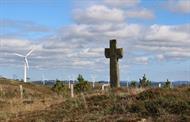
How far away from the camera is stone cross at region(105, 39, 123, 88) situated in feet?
94.1

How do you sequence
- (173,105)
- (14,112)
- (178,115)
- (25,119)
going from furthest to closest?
(14,112), (25,119), (173,105), (178,115)

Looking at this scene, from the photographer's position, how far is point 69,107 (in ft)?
64.4

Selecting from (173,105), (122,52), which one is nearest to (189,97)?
(173,105)

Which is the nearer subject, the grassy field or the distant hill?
the grassy field

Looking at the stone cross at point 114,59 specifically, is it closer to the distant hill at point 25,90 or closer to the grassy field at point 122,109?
the grassy field at point 122,109

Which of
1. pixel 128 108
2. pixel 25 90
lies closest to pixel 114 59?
pixel 128 108

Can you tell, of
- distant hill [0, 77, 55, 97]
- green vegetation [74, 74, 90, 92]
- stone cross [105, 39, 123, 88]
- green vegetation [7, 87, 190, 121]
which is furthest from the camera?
green vegetation [74, 74, 90, 92]

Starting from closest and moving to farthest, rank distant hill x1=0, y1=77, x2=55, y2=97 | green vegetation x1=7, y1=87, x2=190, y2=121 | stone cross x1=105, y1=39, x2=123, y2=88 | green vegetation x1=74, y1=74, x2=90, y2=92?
1. green vegetation x1=7, y1=87, x2=190, y2=121
2. stone cross x1=105, y1=39, x2=123, y2=88
3. distant hill x1=0, y1=77, x2=55, y2=97
4. green vegetation x1=74, y1=74, x2=90, y2=92

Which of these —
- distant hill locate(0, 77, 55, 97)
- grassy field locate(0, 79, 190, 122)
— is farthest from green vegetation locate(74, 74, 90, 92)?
grassy field locate(0, 79, 190, 122)

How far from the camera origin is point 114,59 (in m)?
28.8

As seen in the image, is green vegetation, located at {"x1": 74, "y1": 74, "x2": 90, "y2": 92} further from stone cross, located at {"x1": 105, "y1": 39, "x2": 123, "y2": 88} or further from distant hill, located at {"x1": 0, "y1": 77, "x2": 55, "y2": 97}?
stone cross, located at {"x1": 105, "y1": 39, "x2": 123, "y2": 88}

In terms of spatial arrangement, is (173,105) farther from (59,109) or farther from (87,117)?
(59,109)

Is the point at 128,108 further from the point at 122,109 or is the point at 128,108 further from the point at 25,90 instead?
the point at 25,90

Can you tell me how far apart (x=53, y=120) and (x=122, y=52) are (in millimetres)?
11801
